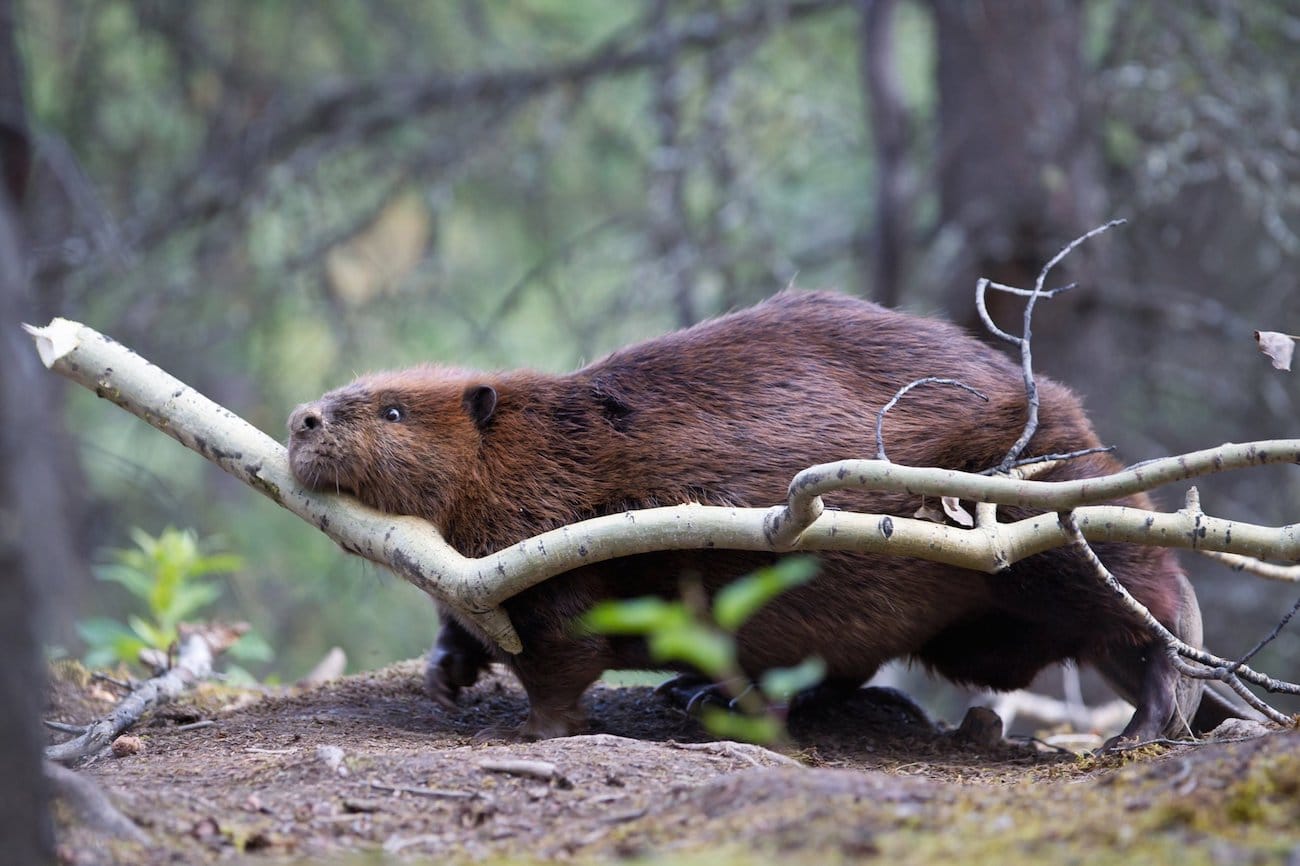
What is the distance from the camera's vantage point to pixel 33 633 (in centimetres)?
236

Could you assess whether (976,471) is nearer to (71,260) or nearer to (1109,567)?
(1109,567)

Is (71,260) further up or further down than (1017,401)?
further up

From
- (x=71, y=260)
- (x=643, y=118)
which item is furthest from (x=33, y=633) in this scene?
(x=643, y=118)

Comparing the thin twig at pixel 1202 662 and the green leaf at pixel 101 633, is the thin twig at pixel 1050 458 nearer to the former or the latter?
the thin twig at pixel 1202 662

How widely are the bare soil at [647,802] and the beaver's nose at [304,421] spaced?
3.33 feet

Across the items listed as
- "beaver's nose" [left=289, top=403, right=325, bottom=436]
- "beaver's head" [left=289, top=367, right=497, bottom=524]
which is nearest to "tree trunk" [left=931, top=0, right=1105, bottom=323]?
"beaver's head" [left=289, top=367, right=497, bottom=524]

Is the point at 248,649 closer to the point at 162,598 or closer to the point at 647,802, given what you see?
the point at 162,598

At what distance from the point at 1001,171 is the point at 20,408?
254 inches

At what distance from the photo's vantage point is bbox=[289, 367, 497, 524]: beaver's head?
14.2 feet

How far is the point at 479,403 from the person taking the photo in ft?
15.5

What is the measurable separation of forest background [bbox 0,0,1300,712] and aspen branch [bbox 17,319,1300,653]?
1.98 meters

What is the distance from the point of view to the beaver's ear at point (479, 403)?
4.69m

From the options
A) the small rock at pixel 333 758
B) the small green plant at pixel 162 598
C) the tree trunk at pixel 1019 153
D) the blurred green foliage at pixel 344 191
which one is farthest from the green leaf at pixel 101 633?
the tree trunk at pixel 1019 153

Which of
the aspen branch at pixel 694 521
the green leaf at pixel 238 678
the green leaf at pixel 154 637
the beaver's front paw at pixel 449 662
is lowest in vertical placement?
the green leaf at pixel 238 678
